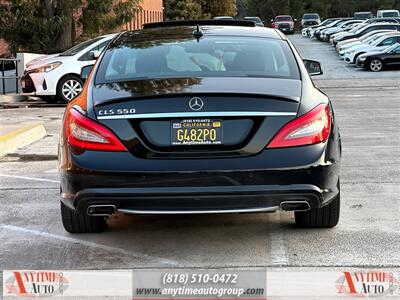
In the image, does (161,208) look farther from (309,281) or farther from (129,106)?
(309,281)

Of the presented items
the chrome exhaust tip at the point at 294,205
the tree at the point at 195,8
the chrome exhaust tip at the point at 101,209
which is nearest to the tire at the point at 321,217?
the chrome exhaust tip at the point at 294,205

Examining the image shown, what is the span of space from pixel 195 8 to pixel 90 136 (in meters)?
62.3

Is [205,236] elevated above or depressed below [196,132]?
below

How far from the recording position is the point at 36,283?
4.29m

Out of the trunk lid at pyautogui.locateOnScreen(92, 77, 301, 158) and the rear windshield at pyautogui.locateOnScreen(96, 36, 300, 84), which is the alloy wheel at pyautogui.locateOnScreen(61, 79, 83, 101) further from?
→ the trunk lid at pyautogui.locateOnScreen(92, 77, 301, 158)

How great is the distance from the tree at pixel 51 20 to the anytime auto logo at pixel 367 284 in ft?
66.6

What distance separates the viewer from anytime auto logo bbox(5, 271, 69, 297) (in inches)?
164

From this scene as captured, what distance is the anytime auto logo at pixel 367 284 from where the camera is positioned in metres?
4.11

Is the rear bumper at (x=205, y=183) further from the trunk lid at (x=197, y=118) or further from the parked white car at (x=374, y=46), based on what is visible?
the parked white car at (x=374, y=46)

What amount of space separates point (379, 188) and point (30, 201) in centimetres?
347

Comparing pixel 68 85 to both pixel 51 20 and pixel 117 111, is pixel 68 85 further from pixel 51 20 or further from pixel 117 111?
pixel 117 111

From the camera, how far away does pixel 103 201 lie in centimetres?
451

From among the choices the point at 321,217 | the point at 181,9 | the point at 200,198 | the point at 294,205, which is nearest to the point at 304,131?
the point at 294,205

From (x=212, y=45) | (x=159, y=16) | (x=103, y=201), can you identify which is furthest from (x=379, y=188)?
(x=159, y=16)
